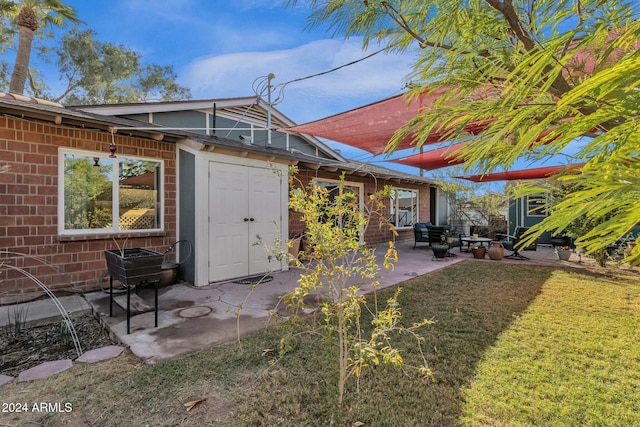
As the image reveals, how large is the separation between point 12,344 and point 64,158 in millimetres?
3032

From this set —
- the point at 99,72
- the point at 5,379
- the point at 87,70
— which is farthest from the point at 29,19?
the point at 5,379

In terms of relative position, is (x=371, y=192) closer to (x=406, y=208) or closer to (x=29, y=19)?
(x=406, y=208)

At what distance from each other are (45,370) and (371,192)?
9.65m

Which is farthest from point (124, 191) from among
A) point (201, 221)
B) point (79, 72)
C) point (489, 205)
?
point (79, 72)

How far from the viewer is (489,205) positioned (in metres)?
15.4

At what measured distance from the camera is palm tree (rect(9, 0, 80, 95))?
10.2 meters

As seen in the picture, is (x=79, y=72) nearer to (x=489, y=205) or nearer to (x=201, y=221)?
(x=201, y=221)

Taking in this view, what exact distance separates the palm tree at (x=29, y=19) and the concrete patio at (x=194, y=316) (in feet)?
36.4

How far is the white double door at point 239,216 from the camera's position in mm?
5866

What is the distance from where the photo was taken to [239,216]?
627cm

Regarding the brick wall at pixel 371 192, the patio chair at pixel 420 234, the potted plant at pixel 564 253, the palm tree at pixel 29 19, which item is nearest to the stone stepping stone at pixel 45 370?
the brick wall at pixel 371 192

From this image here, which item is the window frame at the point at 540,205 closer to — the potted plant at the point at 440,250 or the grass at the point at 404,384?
the grass at the point at 404,384

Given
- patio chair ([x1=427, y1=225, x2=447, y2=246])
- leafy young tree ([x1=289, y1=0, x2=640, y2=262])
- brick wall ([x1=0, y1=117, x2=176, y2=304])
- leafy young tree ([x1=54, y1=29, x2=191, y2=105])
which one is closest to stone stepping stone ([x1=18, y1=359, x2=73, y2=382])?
brick wall ([x1=0, y1=117, x2=176, y2=304])

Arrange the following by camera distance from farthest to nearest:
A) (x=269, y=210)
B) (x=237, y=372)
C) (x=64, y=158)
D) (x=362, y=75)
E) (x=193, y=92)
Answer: (x=193, y=92), (x=269, y=210), (x=64, y=158), (x=362, y=75), (x=237, y=372)
